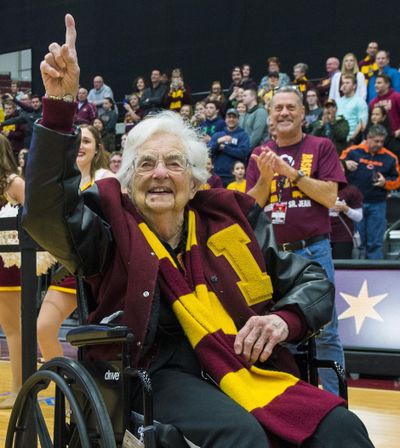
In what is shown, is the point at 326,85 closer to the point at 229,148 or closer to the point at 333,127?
the point at 333,127

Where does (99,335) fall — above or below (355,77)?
below

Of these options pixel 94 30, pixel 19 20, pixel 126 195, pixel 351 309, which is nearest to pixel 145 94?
pixel 94 30

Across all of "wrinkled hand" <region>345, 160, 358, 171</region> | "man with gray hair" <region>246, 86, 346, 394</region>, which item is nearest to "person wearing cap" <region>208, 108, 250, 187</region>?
"wrinkled hand" <region>345, 160, 358, 171</region>

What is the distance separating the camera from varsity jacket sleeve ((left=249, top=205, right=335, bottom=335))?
2275 millimetres

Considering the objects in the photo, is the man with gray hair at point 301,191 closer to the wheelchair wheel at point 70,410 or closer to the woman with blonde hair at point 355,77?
the wheelchair wheel at point 70,410

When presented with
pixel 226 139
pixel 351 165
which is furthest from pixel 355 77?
pixel 351 165

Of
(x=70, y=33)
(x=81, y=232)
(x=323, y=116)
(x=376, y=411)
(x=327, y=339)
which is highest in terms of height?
(x=323, y=116)

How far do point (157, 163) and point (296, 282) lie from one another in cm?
55

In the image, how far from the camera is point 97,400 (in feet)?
6.10

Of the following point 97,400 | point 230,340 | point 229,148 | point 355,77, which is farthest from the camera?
point 355,77

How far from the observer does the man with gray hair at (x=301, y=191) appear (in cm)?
367

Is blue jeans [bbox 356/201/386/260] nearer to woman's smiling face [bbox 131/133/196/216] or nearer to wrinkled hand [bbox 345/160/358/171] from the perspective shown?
wrinkled hand [bbox 345/160/358/171]

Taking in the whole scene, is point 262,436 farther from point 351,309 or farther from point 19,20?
point 19,20

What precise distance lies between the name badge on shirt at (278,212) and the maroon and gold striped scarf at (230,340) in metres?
1.44
